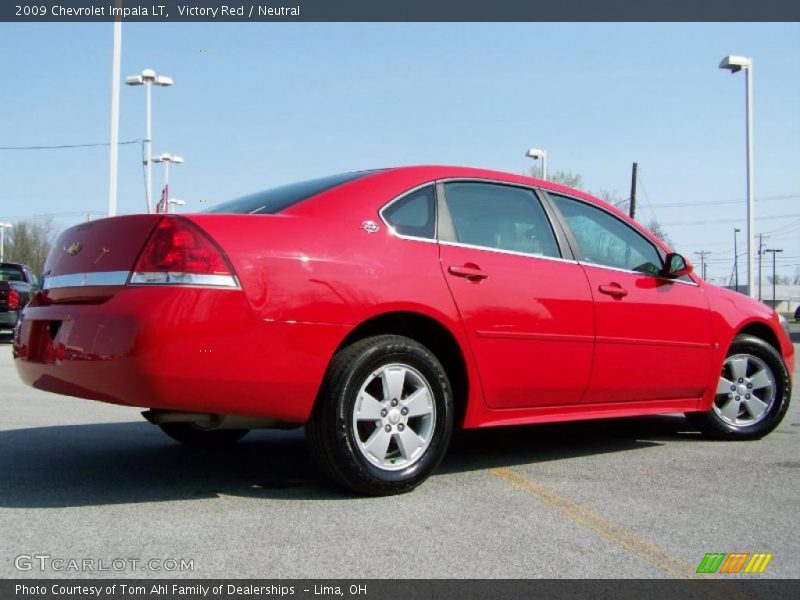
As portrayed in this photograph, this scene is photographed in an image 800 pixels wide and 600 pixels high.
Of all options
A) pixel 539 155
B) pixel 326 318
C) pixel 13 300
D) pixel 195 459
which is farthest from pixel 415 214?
pixel 539 155

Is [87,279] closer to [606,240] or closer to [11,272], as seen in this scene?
[606,240]

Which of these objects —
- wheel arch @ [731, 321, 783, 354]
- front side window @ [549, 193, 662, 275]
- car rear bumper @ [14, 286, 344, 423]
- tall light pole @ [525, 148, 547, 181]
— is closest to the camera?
car rear bumper @ [14, 286, 344, 423]

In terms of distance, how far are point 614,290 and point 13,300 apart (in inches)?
573

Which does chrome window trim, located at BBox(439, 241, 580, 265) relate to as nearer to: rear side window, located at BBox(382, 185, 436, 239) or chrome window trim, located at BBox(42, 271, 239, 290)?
rear side window, located at BBox(382, 185, 436, 239)

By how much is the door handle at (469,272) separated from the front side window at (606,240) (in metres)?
0.95

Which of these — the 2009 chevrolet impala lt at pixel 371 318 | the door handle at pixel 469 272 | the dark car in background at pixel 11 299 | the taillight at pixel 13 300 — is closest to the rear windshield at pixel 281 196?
the 2009 chevrolet impala lt at pixel 371 318

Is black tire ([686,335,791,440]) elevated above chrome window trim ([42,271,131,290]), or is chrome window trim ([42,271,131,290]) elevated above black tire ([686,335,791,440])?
chrome window trim ([42,271,131,290])

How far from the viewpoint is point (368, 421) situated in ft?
12.5

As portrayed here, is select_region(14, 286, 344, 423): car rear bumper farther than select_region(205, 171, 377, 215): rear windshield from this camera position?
No

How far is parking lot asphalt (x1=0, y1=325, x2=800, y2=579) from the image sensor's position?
2904mm

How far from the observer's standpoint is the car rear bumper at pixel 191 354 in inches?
132

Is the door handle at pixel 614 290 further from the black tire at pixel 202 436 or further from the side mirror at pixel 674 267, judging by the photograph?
the black tire at pixel 202 436
